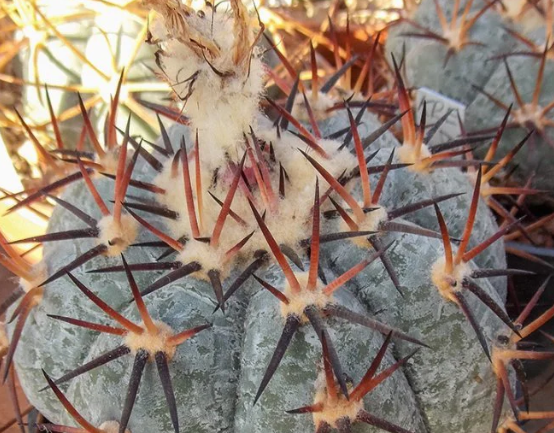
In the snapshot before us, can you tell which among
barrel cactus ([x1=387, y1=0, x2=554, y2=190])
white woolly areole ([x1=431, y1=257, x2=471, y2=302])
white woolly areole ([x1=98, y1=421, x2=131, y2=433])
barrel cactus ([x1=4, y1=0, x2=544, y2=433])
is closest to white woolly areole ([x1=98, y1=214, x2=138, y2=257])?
barrel cactus ([x1=4, y1=0, x2=544, y2=433])

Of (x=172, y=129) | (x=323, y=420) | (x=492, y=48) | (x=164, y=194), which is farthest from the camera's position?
(x=492, y=48)

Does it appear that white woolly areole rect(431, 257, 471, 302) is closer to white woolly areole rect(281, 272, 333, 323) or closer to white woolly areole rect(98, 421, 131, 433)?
white woolly areole rect(281, 272, 333, 323)

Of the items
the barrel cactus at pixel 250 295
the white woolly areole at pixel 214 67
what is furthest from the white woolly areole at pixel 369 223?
the white woolly areole at pixel 214 67

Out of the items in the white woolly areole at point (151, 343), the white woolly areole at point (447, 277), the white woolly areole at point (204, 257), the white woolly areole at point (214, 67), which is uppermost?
the white woolly areole at point (214, 67)

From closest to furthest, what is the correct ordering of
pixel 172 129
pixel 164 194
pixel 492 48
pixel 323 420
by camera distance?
pixel 323 420, pixel 164 194, pixel 172 129, pixel 492 48

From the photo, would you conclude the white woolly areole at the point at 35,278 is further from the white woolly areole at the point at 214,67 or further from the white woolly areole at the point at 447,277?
the white woolly areole at the point at 447,277

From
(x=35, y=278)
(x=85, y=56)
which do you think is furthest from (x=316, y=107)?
(x=85, y=56)

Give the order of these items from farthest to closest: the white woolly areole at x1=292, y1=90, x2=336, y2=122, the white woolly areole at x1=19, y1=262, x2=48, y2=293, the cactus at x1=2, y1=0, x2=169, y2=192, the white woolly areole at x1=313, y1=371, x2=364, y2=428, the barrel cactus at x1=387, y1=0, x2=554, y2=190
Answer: the cactus at x1=2, y1=0, x2=169, y2=192 → the barrel cactus at x1=387, y1=0, x2=554, y2=190 → the white woolly areole at x1=292, y1=90, x2=336, y2=122 → the white woolly areole at x1=19, y1=262, x2=48, y2=293 → the white woolly areole at x1=313, y1=371, x2=364, y2=428

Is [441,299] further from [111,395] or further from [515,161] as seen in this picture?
[515,161]

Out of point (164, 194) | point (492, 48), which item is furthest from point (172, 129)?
point (492, 48)
